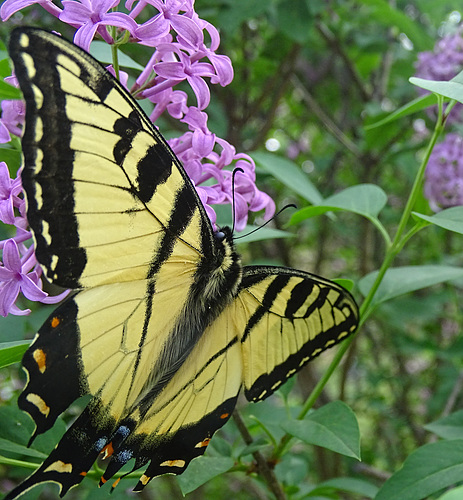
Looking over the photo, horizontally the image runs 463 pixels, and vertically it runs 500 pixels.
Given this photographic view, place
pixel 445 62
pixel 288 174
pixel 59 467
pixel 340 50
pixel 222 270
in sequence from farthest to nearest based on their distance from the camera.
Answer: pixel 340 50 → pixel 445 62 → pixel 288 174 → pixel 222 270 → pixel 59 467

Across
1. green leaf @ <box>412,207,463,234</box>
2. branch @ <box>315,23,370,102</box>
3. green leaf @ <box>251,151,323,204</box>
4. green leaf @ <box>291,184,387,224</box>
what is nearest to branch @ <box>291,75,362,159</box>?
branch @ <box>315,23,370,102</box>

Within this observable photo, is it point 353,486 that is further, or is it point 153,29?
point 353,486

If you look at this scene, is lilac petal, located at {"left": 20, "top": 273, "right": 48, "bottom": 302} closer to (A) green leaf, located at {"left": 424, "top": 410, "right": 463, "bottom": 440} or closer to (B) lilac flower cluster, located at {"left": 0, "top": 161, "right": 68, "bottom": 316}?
(B) lilac flower cluster, located at {"left": 0, "top": 161, "right": 68, "bottom": 316}

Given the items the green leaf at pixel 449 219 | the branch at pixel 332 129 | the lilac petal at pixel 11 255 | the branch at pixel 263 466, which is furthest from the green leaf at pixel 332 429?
the branch at pixel 332 129

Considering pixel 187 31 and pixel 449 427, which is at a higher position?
pixel 187 31

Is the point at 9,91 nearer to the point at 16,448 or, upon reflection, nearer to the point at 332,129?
the point at 16,448

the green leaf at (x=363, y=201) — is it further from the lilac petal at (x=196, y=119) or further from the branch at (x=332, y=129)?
the branch at (x=332, y=129)

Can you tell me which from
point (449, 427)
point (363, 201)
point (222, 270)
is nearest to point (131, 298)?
point (222, 270)
